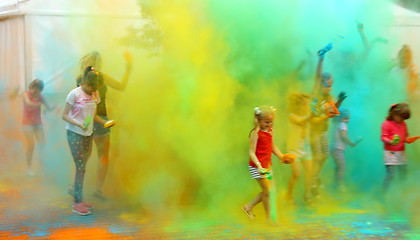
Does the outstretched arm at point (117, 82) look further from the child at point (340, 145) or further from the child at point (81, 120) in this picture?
the child at point (340, 145)

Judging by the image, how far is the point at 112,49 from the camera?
5.80 m

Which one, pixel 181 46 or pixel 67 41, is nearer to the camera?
pixel 181 46

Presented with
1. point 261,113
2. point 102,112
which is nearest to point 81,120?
point 102,112

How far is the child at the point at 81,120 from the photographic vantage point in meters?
4.97

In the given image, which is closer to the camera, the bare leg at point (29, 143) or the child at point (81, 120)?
the child at point (81, 120)

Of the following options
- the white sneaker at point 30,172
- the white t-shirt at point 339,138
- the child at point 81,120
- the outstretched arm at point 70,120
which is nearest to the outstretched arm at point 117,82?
the child at point 81,120

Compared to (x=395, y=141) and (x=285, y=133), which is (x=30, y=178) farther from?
(x=395, y=141)

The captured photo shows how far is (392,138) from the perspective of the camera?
5207mm

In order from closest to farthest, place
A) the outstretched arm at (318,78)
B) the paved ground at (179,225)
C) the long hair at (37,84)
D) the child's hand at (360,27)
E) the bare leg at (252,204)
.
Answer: the paved ground at (179,225)
the bare leg at (252,204)
the outstretched arm at (318,78)
the child's hand at (360,27)
the long hair at (37,84)

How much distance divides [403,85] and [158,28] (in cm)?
305

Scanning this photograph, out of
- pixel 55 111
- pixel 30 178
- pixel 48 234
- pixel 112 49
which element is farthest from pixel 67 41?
pixel 48 234

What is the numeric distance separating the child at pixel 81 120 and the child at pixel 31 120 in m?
1.98

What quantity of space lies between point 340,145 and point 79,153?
2900 mm

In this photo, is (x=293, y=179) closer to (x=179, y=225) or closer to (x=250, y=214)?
(x=250, y=214)
